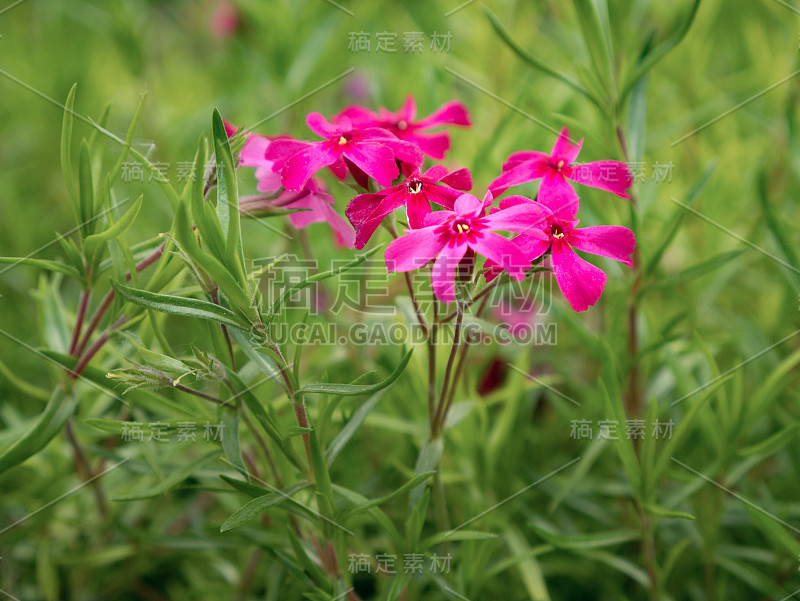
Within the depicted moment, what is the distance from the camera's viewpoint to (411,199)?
625 millimetres

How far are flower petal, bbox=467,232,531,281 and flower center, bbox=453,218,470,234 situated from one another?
28mm

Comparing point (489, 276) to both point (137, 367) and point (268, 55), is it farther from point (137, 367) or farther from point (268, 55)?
point (268, 55)

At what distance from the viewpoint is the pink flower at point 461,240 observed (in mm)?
546

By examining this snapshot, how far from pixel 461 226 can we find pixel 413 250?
58 millimetres

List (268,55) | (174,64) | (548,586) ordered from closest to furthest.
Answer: (548,586)
(268,55)
(174,64)

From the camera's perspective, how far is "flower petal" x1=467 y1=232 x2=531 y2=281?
0.54 m

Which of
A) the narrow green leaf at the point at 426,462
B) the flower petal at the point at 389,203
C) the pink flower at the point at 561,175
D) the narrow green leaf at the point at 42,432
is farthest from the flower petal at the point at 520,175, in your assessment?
the narrow green leaf at the point at 42,432

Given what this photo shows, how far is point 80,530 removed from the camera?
965 mm

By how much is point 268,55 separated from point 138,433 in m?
1.11

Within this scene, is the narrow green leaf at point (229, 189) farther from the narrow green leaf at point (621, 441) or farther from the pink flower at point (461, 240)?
the narrow green leaf at point (621, 441)

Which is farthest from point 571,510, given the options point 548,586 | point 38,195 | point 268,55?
point 38,195

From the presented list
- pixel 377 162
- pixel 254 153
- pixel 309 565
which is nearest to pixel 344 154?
pixel 377 162

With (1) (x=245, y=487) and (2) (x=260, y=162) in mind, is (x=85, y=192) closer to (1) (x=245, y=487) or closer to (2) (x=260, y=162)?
(2) (x=260, y=162)

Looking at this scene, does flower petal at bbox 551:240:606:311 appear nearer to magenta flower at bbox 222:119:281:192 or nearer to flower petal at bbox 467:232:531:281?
flower petal at bbox 467:232:531:281
